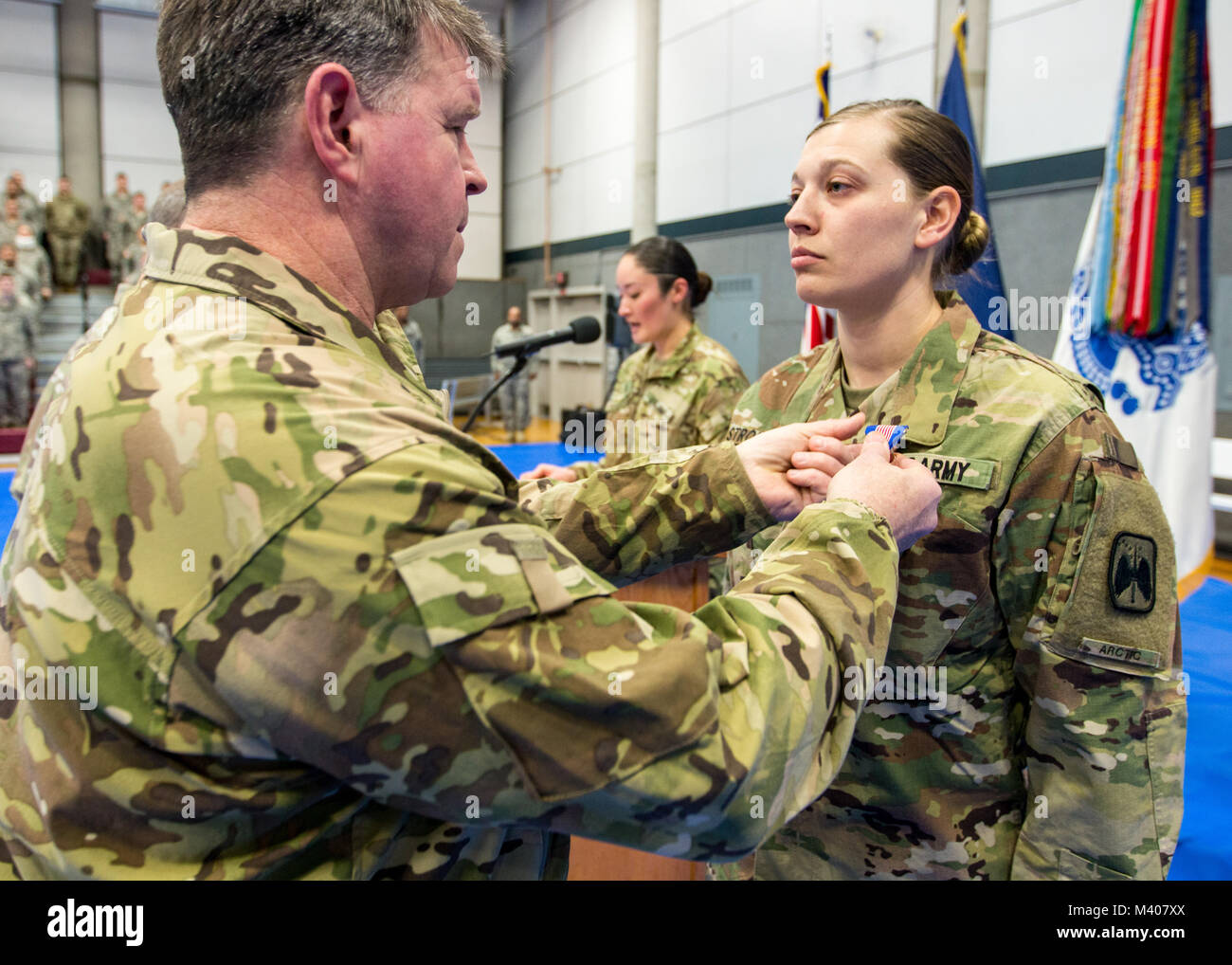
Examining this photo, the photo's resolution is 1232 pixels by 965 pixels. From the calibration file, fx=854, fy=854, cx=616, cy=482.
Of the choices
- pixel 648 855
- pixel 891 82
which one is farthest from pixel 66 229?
pixel 648 855

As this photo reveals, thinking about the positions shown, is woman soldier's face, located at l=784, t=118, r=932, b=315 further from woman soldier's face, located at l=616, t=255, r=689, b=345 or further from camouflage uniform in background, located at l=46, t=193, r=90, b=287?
camouflage uniform in background, located at l=46, t=193, r=90, b=287

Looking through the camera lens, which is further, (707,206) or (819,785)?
(707,206)

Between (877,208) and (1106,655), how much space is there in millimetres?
783

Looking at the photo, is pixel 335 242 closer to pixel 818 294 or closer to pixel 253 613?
pixel 253 613

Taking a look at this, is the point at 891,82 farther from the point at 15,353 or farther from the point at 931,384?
the point at 15,353

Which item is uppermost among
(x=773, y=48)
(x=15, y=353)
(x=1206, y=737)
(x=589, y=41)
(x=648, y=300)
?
(x=589, y=41)

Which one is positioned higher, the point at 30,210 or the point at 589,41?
the point at 589,41

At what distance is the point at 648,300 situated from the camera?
3.46 meters

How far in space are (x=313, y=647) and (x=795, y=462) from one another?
30.5 inches

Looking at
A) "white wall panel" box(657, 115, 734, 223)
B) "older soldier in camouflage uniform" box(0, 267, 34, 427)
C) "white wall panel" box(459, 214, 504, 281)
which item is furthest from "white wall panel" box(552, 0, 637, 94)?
"older soldier in camouflage uniform" box(0, 267, 34, 427)

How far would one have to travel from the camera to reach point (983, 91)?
20.0 ft

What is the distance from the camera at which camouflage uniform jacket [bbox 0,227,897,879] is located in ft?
2.05

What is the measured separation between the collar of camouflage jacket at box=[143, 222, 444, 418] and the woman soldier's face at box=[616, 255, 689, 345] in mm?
2719
